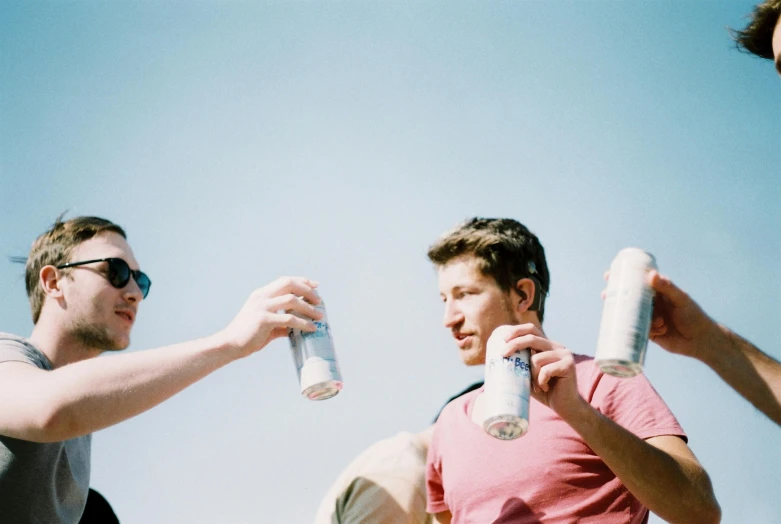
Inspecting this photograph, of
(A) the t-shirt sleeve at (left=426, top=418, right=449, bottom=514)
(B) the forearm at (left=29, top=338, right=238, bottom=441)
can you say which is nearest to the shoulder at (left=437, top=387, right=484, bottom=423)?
(A) the t-shirt sleeve at (left=426, top=418, right=449, bottom=514)

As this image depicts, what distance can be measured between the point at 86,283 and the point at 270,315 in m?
1.61

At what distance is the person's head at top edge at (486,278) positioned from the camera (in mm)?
3645

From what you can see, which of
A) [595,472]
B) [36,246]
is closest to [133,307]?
[36,246]

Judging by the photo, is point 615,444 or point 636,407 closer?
point 615,444

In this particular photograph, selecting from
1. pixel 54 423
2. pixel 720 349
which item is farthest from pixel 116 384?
pixel 720 349

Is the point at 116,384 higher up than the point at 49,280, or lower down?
lower down

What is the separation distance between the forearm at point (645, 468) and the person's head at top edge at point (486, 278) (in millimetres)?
982

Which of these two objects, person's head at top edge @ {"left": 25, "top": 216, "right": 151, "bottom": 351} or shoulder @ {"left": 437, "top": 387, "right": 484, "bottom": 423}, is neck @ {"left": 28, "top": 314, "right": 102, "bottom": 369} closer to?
person's head at top edge @ {"left": 25, "top": 216, "right": 151, "bottom": 351}

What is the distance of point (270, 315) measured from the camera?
9.66ft

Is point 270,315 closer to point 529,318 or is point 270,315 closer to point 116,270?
point 529,318

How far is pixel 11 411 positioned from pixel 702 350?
2383mm

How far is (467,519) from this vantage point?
10.7 feet

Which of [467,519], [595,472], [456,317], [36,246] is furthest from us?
[36,246]

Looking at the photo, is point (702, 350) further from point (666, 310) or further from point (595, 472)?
point (595, 472)
